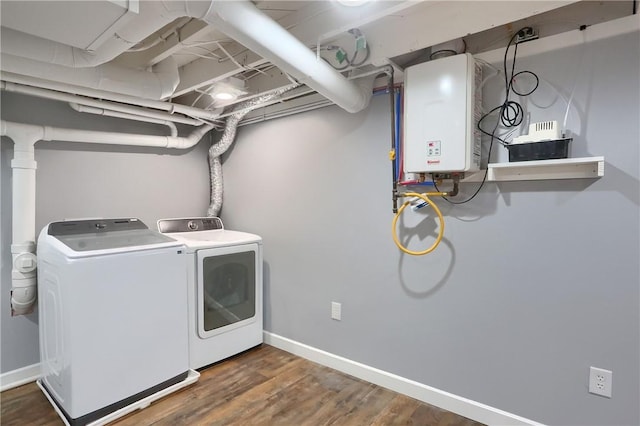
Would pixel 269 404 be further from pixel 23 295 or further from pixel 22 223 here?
pixel 22 223

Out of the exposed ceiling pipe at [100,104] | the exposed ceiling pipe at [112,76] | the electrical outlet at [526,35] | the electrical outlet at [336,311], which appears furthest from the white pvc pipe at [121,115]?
the electrical outlet at [526,35]

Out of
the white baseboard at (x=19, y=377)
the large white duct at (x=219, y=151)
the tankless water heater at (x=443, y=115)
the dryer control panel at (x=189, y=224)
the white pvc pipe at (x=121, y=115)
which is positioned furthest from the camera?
the large white duct at (x=219, y=151)

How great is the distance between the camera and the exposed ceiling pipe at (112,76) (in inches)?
72.2

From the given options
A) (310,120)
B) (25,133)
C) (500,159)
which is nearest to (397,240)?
(500,159)

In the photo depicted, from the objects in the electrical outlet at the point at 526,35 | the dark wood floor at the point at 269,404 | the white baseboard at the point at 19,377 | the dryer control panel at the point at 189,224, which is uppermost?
the electrical outlet at the point at 526,35

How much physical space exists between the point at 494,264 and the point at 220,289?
1986 mm

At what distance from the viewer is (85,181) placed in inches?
105

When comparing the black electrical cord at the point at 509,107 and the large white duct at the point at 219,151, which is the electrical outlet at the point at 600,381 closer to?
the black electrical cord at the point at 509,107

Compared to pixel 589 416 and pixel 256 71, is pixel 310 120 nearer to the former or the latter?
pixel 256 71

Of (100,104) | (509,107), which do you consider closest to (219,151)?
(100,104)

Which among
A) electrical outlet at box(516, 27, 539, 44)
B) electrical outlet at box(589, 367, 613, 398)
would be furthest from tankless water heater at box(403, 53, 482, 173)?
electrical outlet at box(589, 367, 613, 398)

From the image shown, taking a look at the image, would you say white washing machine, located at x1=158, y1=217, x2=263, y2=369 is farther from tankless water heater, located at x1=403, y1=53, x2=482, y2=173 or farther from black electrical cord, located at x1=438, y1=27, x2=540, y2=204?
black electrical cord, located at x1=438, y1=27, x2=540, y2=204

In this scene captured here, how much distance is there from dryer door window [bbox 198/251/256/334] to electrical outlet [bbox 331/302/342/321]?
72cm

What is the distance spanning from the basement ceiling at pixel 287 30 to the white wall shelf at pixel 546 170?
658 mm
